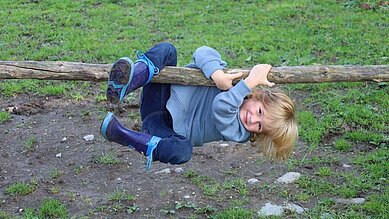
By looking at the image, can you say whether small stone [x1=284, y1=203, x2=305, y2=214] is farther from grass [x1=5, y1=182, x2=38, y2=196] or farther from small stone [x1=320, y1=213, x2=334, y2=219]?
grass [x1=5, y1=182, x2=38, y2=196]

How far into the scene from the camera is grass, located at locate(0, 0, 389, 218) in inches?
237

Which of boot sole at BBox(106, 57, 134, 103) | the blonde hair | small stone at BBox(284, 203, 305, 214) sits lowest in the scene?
small stone at BBox(284, 203, 305, 214)

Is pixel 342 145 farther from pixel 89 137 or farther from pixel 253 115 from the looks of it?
pixel 89 137

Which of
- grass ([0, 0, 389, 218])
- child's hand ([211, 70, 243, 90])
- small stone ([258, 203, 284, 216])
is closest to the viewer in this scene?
child's hand ([211, 70, 243, 90])

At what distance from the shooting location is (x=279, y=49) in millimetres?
9680

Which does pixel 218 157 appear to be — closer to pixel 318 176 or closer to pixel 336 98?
pixel 318 176

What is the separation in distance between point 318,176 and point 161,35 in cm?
501

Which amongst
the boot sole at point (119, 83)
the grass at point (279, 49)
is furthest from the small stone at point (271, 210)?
the boot sole at point (119, 83)

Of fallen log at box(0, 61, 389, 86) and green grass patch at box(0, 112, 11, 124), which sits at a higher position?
fallen log at box(0, 61, 389, 86)

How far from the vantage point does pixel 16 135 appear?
7.04 metres

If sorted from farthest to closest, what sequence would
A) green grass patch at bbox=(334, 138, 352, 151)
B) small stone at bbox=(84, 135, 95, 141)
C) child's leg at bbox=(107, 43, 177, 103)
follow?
small stone at bbox=(84, 135, 95, 141)
green grass patch at bbox=(334, 138, 352, 151)
child's leg at bbox=(107, 43, 177, 103)

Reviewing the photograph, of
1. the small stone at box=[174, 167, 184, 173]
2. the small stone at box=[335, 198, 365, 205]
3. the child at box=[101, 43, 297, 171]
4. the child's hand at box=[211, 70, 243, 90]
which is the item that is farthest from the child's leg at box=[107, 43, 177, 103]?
the small stone at box=[335, 198, 365, 205]

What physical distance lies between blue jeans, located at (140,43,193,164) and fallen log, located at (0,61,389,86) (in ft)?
0.43

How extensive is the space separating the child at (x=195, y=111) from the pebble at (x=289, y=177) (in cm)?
125
